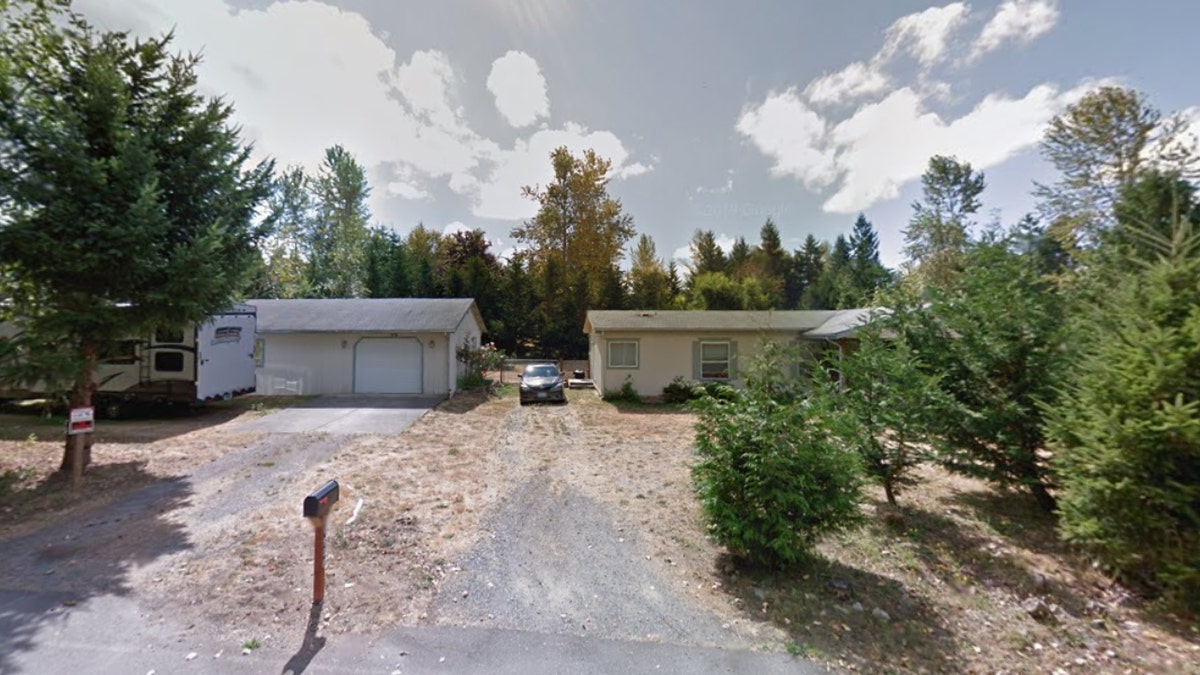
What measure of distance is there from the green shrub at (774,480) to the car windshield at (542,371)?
1150 cm

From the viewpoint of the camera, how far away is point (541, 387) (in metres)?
14.8

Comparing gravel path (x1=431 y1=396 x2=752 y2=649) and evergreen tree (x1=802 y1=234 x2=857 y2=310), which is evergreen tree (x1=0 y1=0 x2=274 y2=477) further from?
evergreen tree (x1=802 y1=234 x2=857 y2=310)

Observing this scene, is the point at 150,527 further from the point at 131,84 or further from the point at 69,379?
the point at 131,84

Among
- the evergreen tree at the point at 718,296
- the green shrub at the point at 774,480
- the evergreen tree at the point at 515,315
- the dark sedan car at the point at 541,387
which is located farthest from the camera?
the evergreen tree at the point at 718,296

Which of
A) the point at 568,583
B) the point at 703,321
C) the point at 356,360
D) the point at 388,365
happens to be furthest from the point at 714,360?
the point at 568,583

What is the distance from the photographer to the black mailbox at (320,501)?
321 centimetres

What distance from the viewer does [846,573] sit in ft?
13.9

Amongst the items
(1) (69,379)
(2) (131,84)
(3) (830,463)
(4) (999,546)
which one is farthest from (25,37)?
(4) (999,546)

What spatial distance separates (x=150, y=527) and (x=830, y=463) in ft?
23.5

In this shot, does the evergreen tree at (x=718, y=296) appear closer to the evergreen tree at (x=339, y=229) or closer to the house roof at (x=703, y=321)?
the house roof at (x=703, y=321)

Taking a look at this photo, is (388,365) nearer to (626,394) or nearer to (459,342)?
(459,342)

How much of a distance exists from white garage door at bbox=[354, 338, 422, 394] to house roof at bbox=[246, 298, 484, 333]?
0.61 m

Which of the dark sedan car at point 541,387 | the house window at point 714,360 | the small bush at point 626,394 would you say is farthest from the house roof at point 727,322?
the dark sedan car at point 541,387

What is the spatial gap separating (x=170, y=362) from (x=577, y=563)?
41.0 feet
